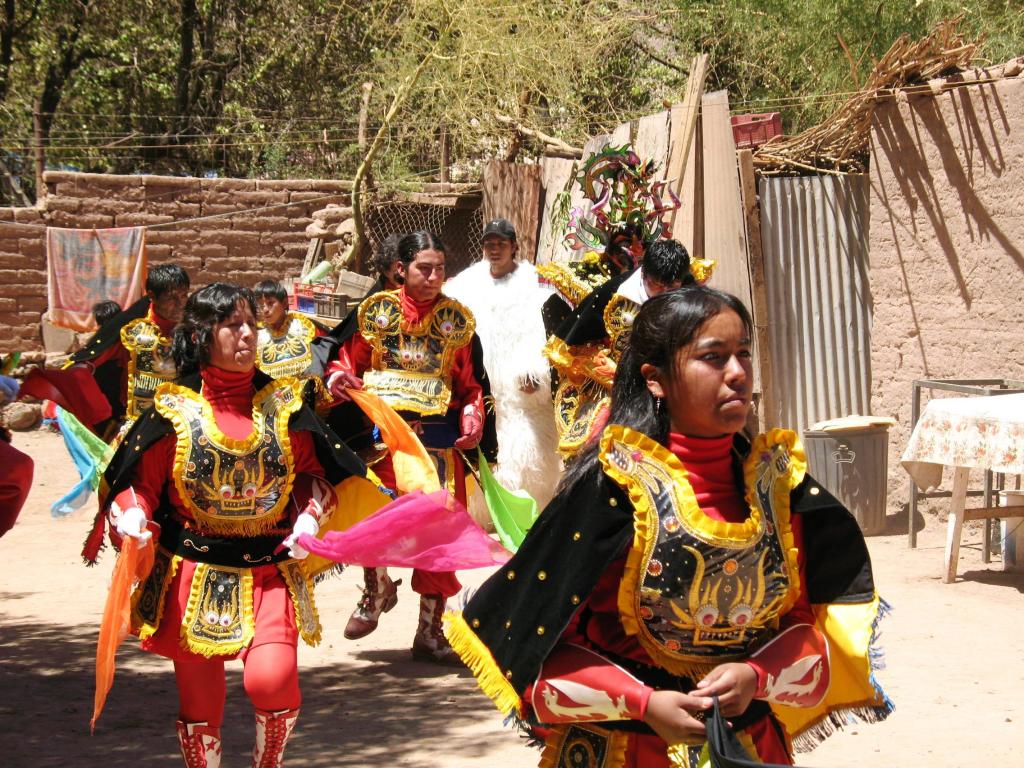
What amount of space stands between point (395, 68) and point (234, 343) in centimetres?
1300

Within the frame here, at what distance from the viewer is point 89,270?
16.2 m

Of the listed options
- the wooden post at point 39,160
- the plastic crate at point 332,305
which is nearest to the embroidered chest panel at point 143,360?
the plastic crate at point 332,305

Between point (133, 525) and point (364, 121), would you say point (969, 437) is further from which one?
point (364, 121)

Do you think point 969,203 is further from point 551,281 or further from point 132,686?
point 132,686

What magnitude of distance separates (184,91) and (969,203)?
1520 cm

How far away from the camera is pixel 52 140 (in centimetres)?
2028

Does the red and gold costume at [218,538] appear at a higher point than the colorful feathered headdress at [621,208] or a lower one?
lower

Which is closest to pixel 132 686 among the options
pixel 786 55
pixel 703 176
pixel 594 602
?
pixel 594 602

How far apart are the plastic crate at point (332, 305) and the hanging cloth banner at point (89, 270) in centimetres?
374

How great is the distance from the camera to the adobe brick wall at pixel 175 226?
1633cm

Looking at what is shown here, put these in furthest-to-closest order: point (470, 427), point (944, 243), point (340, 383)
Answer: point (944, 243) < point (470, 427) < point (340, 383)

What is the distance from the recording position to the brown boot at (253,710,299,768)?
168 inches

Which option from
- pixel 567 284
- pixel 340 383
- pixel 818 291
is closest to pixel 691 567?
pixel 340 383

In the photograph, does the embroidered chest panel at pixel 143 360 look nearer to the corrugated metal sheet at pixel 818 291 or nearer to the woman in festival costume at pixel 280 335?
the woman in festival costume at pixel 280 335
